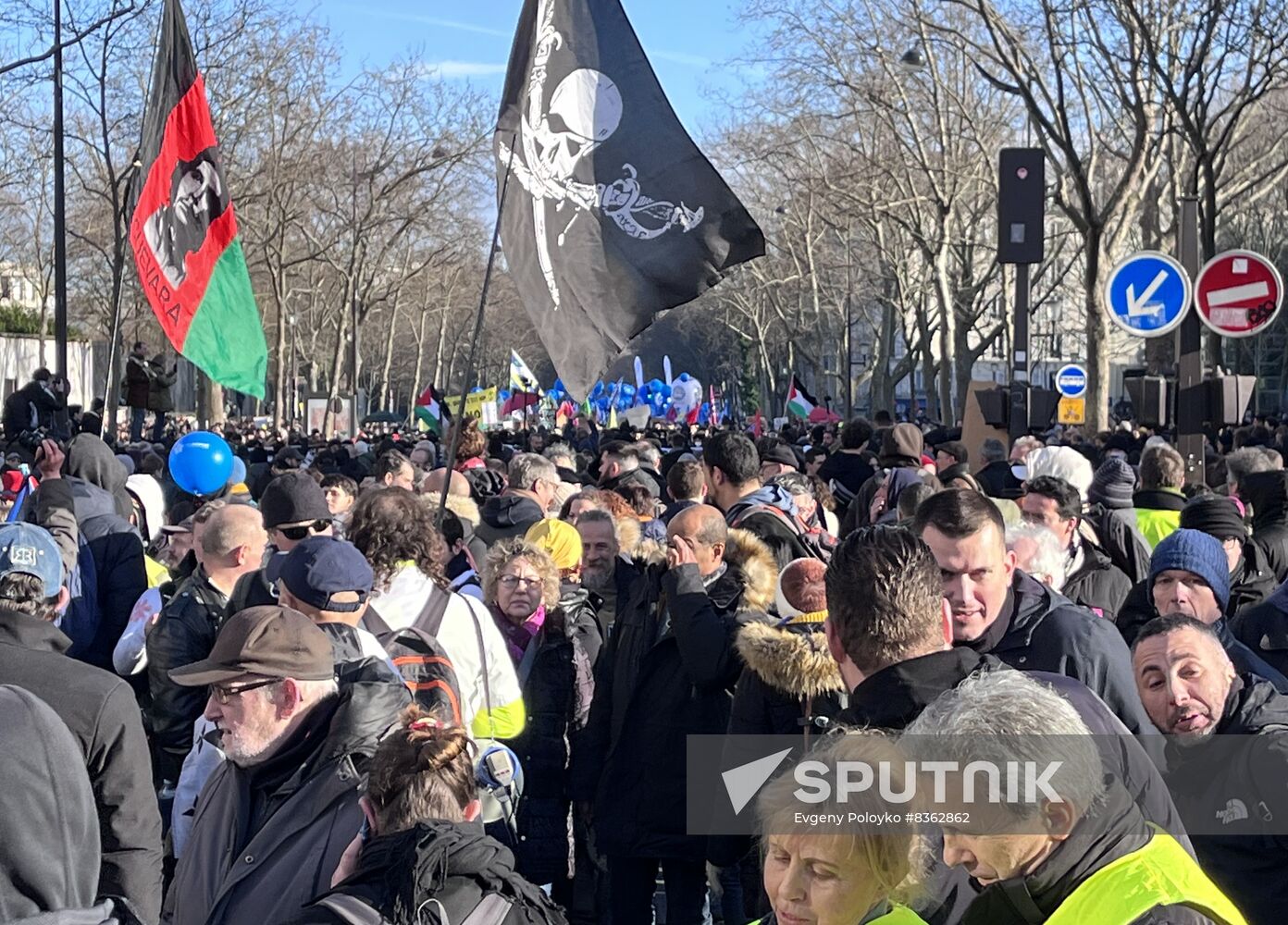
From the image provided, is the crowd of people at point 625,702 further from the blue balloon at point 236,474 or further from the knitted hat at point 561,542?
the blue balloon at point 236,474

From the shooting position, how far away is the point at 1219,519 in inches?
264

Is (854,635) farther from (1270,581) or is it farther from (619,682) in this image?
(1270,581)

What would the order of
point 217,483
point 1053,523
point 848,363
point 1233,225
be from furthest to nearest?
point 1233,225 → point 848,363 → point 217,483 → point 1053,523

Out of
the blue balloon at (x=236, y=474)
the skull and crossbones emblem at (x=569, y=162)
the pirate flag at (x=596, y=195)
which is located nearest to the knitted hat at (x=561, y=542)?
the pirate flag at (x=596, y=195)

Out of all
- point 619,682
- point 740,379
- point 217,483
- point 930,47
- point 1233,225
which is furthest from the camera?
point 740,379

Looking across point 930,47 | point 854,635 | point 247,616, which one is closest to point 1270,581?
point 854,635

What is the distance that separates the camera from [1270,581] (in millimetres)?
6988

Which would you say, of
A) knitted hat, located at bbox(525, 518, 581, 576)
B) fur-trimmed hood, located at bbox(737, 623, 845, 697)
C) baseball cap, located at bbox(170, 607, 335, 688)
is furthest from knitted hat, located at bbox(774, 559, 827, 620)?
knitted hat, located at bbox(525, 518, 581, 576)

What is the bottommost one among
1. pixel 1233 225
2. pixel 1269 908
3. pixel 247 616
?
pixel 1269 908

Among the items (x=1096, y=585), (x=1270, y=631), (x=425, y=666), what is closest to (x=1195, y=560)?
(x=1270, y=631)

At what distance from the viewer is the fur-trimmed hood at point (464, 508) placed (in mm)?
8249

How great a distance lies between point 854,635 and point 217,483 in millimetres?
6420

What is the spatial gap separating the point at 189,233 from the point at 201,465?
1291 mm

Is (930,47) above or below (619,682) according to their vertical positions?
above
